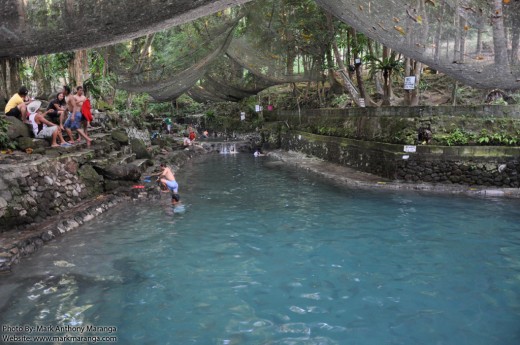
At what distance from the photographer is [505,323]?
4.18 metres

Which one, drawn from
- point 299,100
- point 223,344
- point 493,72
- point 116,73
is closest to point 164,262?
point 223,344

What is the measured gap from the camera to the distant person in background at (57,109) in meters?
9.08

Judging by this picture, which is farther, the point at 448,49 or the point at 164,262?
the point at 164,262

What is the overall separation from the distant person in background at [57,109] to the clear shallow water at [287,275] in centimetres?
278

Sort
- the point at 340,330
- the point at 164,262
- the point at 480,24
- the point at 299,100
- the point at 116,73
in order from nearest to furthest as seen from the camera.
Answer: the point at 480,24 → the point at 340,330 → the point at 164,262 → the point at 116,73 → the point at 299,100

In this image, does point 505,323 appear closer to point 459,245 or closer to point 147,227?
point 459,245

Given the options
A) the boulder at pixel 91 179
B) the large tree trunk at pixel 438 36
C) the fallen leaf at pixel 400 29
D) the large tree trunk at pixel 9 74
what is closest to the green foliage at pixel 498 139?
the large tree trunk at pixel 438 36

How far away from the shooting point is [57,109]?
29.9ft

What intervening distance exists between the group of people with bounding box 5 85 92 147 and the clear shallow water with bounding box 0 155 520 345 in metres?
2.35

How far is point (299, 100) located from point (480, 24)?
19.5 meters

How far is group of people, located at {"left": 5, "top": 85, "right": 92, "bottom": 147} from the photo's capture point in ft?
27.0

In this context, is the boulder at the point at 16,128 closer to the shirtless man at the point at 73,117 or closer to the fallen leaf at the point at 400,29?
the shirtless man at the point at 73,117

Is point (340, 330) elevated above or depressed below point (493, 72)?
below

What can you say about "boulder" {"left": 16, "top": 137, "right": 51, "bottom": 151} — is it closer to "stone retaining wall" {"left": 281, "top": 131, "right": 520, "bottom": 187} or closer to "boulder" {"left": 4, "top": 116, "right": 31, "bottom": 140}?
"boulder" {"left": 4, "top": 116, "right": 31, "bottom": 140}
